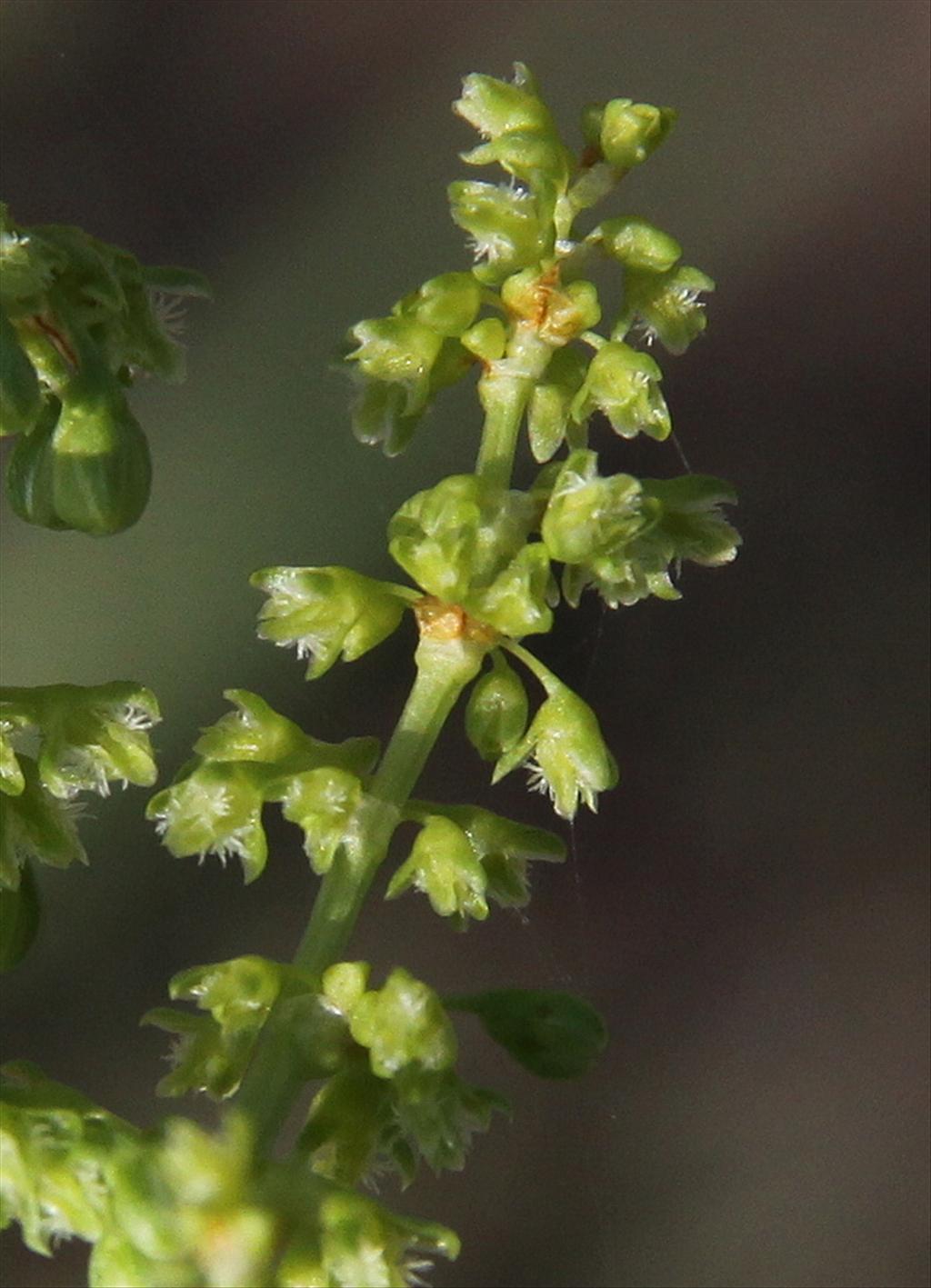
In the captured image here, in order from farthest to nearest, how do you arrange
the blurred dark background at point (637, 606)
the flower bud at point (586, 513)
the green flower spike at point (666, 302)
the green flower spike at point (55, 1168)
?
the blurred dark background at point (637, 606), the green flower spike at point (666, 302), the flower bud at point (586, 513), the green flower spike at point (55, 1168)

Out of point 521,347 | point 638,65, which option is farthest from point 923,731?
point 521,347

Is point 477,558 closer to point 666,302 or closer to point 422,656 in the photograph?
point 422,656

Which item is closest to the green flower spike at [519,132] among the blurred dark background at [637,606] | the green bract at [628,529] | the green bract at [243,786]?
the green bract at [628,529]

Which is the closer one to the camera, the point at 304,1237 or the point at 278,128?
the point at 304,1237

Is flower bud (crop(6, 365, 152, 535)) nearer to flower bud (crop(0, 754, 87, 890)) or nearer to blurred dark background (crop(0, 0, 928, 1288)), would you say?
flower bud (crop(0, 754, 87, 890))

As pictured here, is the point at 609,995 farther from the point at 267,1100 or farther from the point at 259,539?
the point at 267,1100

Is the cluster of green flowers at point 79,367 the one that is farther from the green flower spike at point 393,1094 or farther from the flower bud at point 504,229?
the green flower spike at point 393,1094

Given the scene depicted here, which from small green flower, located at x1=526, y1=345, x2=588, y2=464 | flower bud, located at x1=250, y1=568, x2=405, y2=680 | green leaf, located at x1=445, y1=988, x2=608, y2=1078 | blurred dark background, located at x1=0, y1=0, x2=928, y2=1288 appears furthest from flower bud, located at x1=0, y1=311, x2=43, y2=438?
blurred dark background, located at x1=0, y1=0, x2=928, y2=1288
